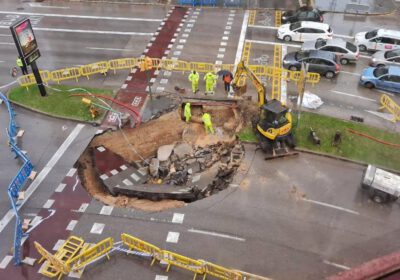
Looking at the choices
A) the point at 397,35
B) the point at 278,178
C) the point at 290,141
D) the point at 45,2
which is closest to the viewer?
the point at 278,178

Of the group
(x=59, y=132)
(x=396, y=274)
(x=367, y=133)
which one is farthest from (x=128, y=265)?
(x=367, y=133)

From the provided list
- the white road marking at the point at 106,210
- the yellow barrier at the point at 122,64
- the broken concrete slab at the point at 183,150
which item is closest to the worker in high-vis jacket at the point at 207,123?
the broken concrete slab at the point at 183,150

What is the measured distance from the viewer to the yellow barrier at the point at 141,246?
1673cm

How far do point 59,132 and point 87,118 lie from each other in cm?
197

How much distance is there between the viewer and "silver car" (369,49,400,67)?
29.7 metres

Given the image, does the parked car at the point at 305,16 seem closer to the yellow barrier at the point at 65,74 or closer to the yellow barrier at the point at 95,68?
the yellow barrier at the point at 95,68

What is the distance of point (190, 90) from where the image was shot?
2792 cm

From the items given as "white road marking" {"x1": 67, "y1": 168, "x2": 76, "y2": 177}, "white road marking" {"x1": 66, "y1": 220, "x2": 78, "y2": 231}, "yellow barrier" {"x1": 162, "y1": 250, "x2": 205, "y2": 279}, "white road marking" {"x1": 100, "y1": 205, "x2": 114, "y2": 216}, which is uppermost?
"yellow barrier" {"x1": 162, "y1": 250, "x2": 205, "y2": 279}

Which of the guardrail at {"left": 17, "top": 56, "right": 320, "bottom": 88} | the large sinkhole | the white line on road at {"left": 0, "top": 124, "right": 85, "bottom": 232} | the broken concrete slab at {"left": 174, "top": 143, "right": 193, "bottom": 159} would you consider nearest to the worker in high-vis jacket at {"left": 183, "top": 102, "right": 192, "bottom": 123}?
the large sinkhole

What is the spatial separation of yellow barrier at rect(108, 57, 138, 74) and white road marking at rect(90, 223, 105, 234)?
569 inches

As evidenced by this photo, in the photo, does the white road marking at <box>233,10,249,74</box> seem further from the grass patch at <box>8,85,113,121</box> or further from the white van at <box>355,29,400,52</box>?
the grass patch at <box>8,85,113,121</box>

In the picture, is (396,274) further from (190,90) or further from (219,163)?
(190,90)

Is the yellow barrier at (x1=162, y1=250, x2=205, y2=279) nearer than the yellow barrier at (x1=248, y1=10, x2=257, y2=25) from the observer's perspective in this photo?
Yes

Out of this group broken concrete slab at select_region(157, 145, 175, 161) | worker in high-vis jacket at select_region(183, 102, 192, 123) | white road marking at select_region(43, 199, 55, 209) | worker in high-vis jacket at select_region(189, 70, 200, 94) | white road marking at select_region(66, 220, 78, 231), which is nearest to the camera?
white road marking at select_region(66, 220, 78, 231)
